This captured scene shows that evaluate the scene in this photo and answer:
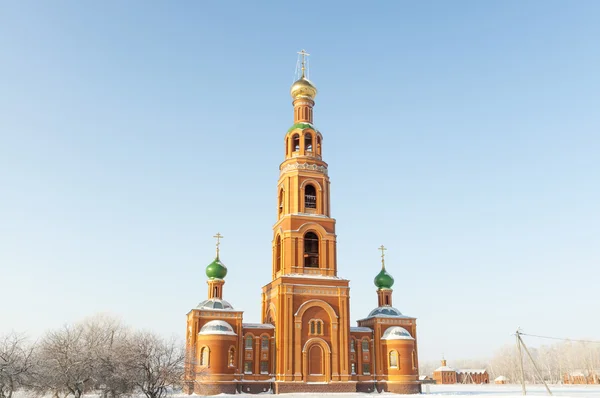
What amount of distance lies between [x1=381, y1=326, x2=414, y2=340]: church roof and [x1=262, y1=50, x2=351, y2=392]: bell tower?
3641 mm

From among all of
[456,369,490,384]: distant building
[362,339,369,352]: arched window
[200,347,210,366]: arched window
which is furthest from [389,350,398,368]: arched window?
[456,369,490,384]: distant building

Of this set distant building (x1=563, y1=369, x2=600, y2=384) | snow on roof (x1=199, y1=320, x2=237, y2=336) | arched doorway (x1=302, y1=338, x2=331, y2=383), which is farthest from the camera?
distant building (x1=563, y1=369, x2=600, y2=384)

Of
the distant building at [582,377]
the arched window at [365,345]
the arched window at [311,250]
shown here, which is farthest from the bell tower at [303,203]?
the distant building at [582,377]

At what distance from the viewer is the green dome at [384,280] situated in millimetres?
42656

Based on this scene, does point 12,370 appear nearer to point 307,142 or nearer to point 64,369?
point 64,369

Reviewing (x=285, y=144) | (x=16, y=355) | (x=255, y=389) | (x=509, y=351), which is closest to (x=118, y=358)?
(x=16, y=355)

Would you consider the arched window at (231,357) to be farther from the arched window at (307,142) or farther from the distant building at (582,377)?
the distant building at (582,377)

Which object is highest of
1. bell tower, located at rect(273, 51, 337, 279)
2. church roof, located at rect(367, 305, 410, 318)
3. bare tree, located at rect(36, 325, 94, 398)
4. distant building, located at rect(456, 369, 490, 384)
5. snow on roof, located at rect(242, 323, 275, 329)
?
bell tower, located at rect(273, 51, 337, 279)

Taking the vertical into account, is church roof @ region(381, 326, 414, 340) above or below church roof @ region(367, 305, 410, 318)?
below

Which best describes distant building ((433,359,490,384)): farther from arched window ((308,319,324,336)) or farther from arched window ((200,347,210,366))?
arched window ((200,347,210,366))

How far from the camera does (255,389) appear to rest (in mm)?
34875

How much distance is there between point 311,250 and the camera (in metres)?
38.6

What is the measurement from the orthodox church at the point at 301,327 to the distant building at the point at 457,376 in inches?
1498

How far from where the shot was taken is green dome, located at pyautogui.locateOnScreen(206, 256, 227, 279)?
39531 mm
